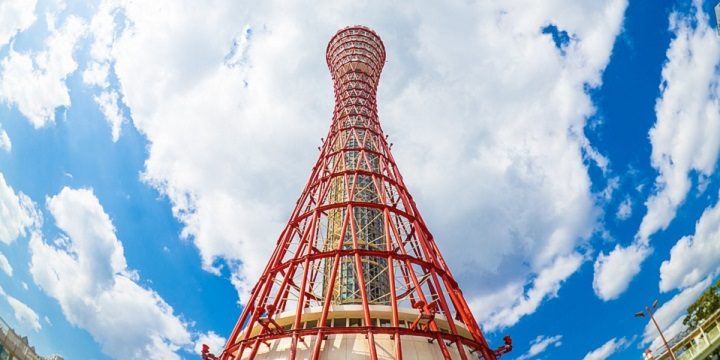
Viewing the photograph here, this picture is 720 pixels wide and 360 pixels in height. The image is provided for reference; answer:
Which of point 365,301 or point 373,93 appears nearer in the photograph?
point 365,301

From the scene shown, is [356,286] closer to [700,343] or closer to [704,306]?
[700,343]

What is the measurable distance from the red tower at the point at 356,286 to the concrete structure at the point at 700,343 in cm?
988

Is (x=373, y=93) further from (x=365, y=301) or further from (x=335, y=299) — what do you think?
(x=365, y=301)

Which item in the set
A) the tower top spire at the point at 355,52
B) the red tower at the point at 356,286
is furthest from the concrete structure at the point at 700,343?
the tower top spire at the point at 355,52

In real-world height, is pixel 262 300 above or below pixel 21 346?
above

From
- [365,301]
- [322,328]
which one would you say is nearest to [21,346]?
[322,328]

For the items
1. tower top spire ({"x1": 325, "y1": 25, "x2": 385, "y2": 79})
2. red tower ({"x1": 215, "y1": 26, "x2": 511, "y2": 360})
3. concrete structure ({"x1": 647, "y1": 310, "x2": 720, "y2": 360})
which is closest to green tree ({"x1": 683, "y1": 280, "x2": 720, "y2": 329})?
concrete structure ({"x1": 647, "y1": 310, "x2": 720, "y2": 360})

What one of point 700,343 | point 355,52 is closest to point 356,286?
point 700,343

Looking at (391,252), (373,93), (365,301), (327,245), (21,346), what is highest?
(373,93)

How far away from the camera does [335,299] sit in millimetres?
27484

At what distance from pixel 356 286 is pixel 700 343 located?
19528 millimetres

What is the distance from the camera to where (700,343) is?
2292 cm

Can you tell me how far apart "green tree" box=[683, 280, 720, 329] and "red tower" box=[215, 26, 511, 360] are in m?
23.0

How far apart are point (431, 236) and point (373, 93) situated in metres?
19.9
